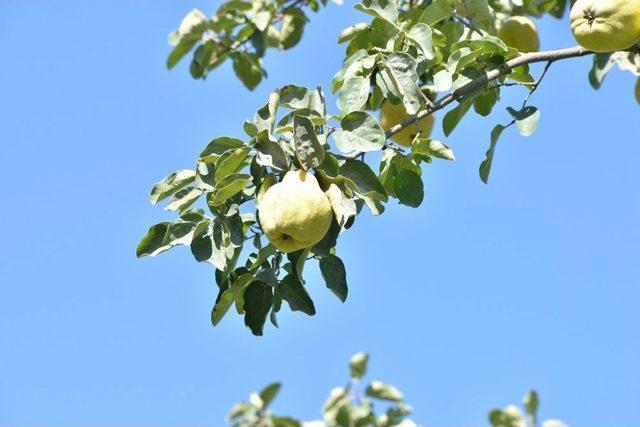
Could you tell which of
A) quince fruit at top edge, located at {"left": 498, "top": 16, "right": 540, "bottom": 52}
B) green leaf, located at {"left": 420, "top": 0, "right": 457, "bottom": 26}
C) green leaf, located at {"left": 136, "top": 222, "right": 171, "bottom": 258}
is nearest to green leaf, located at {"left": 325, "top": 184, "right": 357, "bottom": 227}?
green leaf, located at {"left": 136, "top": 222, "right": 171, "bottom": 258}

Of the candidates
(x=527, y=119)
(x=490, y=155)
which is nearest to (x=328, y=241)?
(x=490, y=155)

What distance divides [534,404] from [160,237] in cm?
114

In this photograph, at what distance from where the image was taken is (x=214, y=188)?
2809mm

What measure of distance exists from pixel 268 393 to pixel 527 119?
125 centimetres

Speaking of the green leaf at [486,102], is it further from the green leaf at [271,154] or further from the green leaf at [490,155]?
the green leaf at [271,154]

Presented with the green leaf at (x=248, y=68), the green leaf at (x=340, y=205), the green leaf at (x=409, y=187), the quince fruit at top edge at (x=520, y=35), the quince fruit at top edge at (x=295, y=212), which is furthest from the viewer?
the green leaf at (x=248, y=68)

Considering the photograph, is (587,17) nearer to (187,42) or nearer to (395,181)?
(395,181)

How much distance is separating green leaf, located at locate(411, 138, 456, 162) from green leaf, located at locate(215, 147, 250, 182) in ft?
1.68

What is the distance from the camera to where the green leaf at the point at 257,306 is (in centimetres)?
291

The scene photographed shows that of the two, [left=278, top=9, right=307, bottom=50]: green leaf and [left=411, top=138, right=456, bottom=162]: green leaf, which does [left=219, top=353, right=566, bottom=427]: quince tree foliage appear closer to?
[left=411, top=138, right=456, bottom=162]: green leaf

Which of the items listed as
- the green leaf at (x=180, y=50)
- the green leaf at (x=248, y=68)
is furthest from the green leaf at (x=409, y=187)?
the green leaf at (x=180, y=50)

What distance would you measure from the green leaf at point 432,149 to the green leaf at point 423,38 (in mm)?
234

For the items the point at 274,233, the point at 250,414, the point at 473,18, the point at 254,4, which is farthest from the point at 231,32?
the point at 274,233

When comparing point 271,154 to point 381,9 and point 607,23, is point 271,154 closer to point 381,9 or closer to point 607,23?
point 381,9
